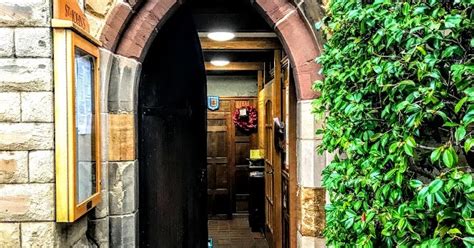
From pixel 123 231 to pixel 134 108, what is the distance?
628 millimetres

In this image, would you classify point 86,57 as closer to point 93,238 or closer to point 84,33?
point 84,33

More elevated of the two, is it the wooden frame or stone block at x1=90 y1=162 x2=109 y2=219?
the wooden frame

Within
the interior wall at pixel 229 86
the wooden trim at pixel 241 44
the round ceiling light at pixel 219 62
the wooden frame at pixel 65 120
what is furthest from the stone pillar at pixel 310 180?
the interior wall at pixel 229 86

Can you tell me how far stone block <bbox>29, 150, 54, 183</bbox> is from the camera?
4.65 feet

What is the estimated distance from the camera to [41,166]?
142cm

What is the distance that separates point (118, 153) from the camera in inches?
75.9

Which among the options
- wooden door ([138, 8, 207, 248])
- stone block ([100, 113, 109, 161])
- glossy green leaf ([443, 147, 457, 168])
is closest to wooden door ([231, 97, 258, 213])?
wooden door ([138, 8, 207, 248])

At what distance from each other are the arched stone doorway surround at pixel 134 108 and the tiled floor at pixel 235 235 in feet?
11.3

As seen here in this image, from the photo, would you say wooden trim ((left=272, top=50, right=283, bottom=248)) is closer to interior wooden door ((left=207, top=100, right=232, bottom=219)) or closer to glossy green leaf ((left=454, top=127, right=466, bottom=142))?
interior wooden door ((left=207, top=100, right=232, bottom=219))

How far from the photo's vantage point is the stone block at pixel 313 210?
196 centimetres

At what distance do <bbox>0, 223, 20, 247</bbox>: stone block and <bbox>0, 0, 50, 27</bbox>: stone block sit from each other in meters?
0.74

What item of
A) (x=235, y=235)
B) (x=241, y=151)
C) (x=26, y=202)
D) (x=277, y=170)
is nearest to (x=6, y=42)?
(x=26, y=202)

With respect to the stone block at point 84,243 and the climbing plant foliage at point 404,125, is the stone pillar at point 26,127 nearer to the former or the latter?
the stone block at point 84,243

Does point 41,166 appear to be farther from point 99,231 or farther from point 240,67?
point 240,67
